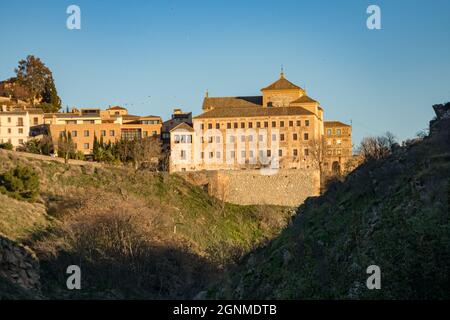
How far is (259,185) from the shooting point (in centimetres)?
6506

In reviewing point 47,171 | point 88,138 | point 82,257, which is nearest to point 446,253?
point 82,257

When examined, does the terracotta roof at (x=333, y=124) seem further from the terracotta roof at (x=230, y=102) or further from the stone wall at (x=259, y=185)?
the stone wall at (x=259, y=185)

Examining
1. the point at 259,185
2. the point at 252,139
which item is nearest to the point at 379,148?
the point at 259,185

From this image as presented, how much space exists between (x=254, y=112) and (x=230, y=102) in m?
4.05

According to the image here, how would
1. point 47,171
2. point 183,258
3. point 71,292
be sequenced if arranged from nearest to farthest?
point 71,292, point 183,258, point 47,171

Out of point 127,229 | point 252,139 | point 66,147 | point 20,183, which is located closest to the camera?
point 127,229

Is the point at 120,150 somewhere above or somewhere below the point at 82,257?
above

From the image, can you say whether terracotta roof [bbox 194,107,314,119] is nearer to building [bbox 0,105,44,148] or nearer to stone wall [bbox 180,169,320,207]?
stone wall [bbox 180,169,320,207]

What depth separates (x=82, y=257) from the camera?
4328cm

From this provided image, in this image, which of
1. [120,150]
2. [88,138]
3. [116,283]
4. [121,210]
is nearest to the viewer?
[116,283]

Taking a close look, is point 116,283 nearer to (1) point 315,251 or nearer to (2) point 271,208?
(1) point 315,251

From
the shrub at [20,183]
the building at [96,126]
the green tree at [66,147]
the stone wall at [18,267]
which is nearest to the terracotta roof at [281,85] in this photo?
the building at [96,126]

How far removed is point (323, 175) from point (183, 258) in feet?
71.9

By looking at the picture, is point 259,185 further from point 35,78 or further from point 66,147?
point 35,78
